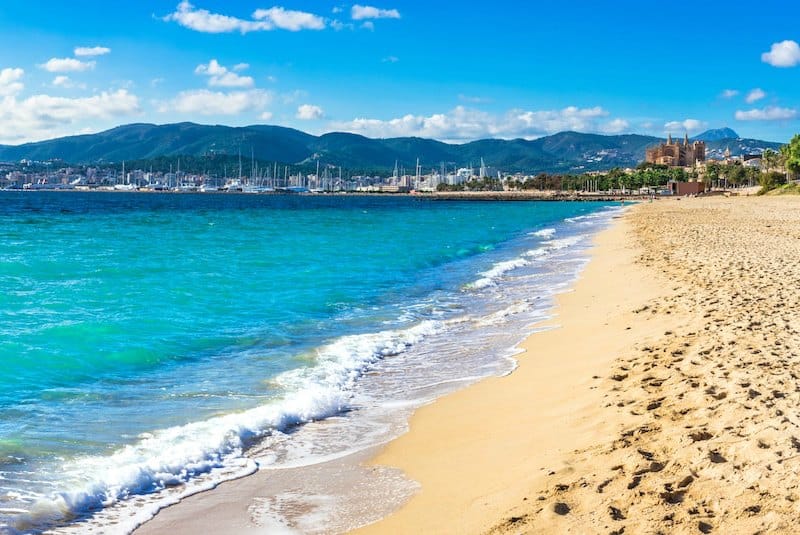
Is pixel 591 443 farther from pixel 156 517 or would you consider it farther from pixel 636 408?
pixel 156 517

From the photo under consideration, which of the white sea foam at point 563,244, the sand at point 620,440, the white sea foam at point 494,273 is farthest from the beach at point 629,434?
the white sea foam at point 563,244

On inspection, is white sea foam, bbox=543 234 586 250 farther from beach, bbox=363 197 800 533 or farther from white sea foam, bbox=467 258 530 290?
beach, bbox=363 197 800 533

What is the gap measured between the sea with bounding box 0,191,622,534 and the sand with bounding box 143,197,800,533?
0.63m

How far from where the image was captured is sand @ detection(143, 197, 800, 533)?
434cm

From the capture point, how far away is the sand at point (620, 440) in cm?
434

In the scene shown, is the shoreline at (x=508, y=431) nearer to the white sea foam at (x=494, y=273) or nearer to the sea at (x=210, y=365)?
the sea at (x=210, y=365)

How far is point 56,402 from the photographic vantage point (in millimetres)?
8445

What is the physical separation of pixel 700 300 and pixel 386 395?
659cm

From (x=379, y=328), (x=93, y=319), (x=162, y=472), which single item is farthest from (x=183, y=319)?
(x=162, y=472)

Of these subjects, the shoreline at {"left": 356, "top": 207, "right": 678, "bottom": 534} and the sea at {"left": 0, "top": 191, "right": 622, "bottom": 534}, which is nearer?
the shoreline at {"left": 356, "top": 207, "right": 678, "bottom": 534}

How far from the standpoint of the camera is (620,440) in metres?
5.61

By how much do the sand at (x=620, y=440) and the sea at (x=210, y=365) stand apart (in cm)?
63

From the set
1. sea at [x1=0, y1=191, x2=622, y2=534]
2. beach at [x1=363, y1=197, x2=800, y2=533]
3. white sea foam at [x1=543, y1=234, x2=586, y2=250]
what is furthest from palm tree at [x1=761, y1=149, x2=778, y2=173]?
beach at [x1=363, y1=197, x2=800, y2=533]

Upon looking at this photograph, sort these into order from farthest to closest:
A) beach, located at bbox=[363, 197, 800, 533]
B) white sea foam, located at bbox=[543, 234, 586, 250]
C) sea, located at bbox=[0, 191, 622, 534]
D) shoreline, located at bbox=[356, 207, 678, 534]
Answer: white sea foam, located at bbox=[543, 234, 586, 250] → sea, located at bbox=[0, 191, 622, 534] → shoreline, located at bbox=[356, 207, 678, 534] → beach, located at bbox=[363, 197, 800, 533]
